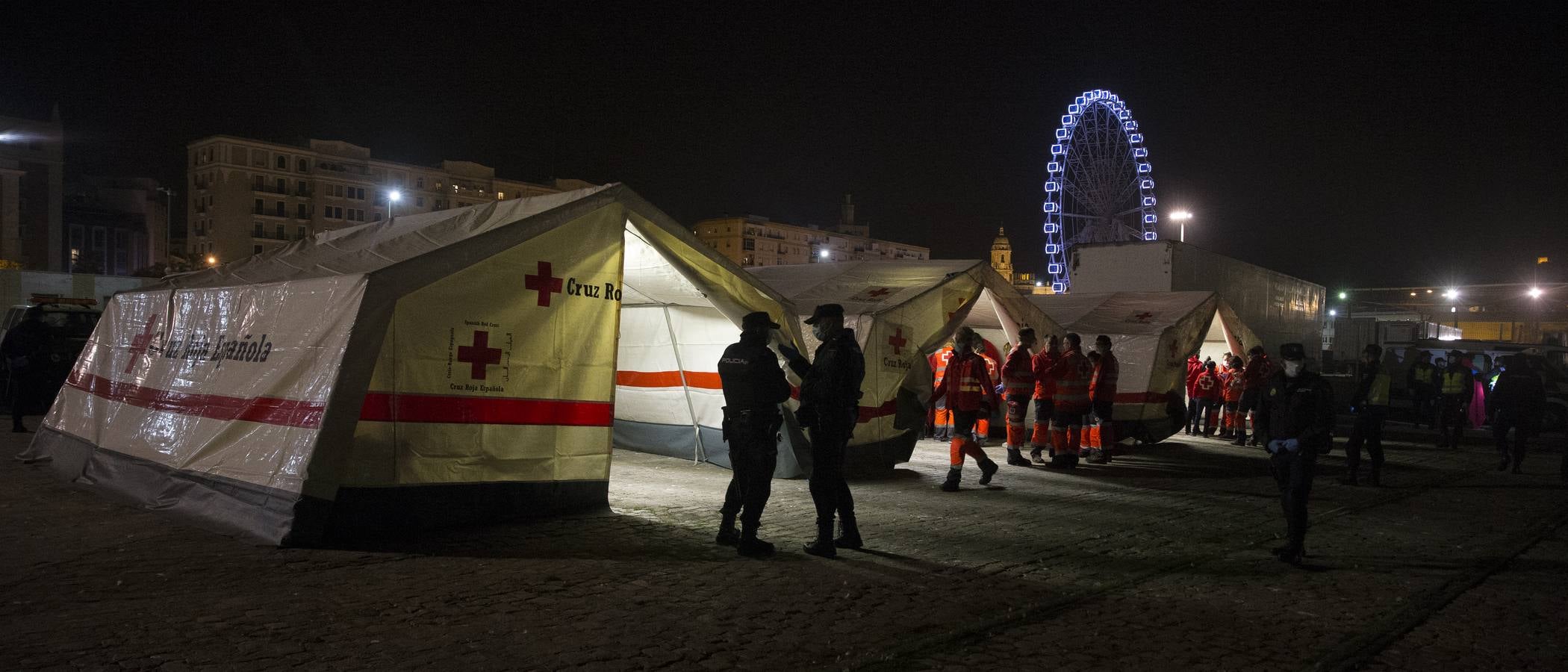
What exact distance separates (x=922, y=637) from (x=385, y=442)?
4.25 metres

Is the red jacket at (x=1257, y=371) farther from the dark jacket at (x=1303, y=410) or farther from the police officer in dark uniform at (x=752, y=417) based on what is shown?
the police officer in dark uniform at (x=752, y=417)

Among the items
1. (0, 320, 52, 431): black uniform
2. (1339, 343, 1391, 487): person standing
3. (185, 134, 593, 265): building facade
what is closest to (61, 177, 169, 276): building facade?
(185, 134, 593, 265): building facade

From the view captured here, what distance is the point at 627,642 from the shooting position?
15.5ft

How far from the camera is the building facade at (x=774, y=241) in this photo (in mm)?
112438

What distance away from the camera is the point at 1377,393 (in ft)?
40.7

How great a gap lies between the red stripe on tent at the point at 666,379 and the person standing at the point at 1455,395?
45.3 feet

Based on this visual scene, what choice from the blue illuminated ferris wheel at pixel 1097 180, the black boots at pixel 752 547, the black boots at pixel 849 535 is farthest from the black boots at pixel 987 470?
the blue illuminated ferris wheel at pixel 1097 180

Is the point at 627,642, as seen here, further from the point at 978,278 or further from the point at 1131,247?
the point at 1131,247

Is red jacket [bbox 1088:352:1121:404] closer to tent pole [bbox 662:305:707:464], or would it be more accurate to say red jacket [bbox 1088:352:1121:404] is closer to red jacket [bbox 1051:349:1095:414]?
red jacket [bbox 1051:349:1095:414]

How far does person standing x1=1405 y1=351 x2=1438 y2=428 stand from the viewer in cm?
1935

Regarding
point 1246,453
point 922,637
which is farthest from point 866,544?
point 1246,453

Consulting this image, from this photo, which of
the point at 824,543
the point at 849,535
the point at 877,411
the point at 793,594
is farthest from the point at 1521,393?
the point at 793,594

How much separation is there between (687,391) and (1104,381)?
20.3 feet

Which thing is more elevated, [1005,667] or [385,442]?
[385,442]
